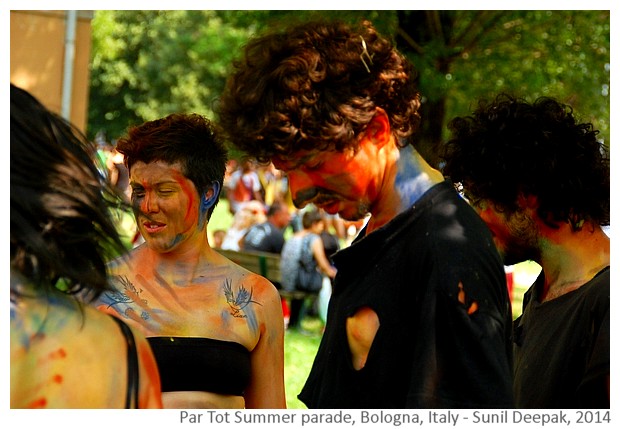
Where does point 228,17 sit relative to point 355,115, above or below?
above

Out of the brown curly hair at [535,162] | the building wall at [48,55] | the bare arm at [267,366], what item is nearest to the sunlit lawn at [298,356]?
the building wall at [48,55]

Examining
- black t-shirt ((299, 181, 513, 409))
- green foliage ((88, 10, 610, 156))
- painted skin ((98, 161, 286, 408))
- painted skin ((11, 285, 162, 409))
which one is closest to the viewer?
painted skin ((11, 285, 162, 409))

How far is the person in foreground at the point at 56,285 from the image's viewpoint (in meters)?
1.84

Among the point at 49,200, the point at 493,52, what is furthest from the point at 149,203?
the point at 493,52

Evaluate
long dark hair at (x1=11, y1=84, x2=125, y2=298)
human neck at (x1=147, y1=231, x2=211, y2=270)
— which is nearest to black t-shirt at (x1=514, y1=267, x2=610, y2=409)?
human neck at (x1=147, y1=231, x2=211, y2=270)

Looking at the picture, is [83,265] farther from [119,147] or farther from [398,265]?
[119,147]

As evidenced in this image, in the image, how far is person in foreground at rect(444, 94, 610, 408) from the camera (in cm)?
280

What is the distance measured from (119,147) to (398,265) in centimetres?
152

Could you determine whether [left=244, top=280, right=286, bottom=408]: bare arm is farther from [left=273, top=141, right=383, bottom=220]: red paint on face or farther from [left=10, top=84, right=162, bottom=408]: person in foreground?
[left=10, top=84, right=162, bottom=408]: person in foreground

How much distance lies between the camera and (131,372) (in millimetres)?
1906

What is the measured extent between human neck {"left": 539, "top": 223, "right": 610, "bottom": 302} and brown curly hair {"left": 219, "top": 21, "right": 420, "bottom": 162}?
78 cm

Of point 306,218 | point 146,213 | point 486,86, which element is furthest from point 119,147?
point 306,218

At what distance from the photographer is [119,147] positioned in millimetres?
3398

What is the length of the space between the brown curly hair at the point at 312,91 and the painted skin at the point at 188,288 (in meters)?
1.02
